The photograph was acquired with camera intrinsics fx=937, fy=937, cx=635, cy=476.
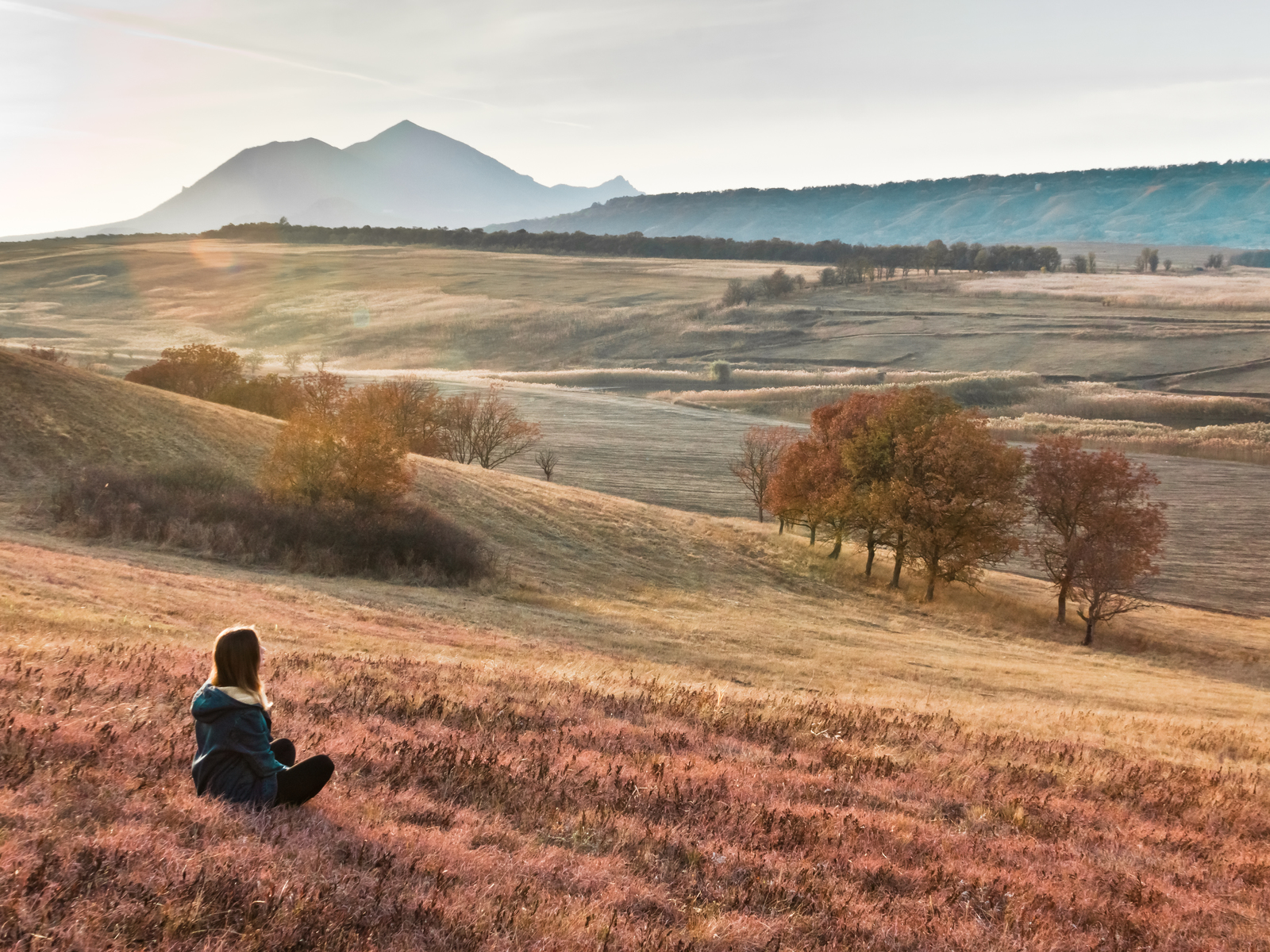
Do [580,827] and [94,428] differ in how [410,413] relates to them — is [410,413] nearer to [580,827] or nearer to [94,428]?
[94,428]

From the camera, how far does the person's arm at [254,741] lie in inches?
285

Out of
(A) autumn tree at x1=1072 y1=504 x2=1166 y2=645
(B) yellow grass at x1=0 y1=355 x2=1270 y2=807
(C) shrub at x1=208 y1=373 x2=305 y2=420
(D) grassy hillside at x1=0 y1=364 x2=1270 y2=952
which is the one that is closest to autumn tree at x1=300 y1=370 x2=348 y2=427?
(C) shrub at x1=208 y1=373 x2=305 y2=420

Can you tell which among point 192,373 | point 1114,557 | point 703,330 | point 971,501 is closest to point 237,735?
point 1114,557

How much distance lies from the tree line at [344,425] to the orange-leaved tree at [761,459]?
1620 cm

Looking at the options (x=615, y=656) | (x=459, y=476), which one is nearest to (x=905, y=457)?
(x=459, y=476)

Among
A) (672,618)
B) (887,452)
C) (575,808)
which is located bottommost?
(672,618)

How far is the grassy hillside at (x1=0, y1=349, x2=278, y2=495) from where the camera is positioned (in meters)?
39.7

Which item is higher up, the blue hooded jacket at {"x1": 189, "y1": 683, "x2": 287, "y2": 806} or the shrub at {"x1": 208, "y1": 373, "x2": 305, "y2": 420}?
the blue hooded jacket at {"x1": 189, "y1": 683, "x2": 287, "y2": 806}

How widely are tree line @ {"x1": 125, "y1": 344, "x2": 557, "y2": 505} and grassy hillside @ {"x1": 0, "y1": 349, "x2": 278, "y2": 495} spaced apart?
14.4 ft

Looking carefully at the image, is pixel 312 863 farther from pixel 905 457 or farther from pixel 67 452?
pixel 905 457

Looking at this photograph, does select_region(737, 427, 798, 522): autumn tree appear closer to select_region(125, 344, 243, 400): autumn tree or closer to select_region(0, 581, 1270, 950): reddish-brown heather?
select_region(125, 344, 243, 400): autumn tree

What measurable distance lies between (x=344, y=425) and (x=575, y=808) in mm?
37335

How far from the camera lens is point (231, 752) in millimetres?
7273

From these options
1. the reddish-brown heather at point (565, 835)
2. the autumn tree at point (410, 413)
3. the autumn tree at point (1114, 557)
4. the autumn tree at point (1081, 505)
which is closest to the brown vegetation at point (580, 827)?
the reddish-brown heather at point (565, 835)
